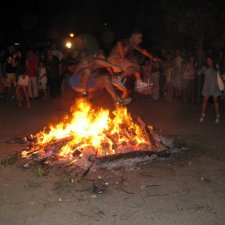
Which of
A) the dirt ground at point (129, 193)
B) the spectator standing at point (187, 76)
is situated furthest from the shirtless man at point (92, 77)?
Result: the spectator standing at point (187, 76)

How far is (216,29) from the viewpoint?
13.9 m

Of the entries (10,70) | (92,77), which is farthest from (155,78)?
(92,77)

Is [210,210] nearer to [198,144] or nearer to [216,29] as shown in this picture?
[198,144]

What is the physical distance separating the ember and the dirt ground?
1.58 ft

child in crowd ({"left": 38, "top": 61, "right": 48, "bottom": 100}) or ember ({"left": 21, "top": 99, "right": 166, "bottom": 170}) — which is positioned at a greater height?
child in crowd ({"left": 38, "top": 61, "right": 48, "bottom": 100})

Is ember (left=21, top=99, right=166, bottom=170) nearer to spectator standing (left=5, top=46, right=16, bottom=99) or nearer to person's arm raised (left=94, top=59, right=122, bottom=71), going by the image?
person's arm raised (left=94, top=59, right=122, bottom=71)

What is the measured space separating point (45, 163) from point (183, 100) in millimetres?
8503

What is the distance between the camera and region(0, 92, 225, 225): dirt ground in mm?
5293

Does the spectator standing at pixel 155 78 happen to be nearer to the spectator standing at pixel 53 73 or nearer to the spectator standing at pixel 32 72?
the spectator standing at pixel 53 73

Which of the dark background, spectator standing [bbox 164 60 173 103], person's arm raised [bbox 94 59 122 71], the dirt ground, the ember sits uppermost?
the dark background

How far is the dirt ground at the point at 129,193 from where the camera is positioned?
529 centimetres

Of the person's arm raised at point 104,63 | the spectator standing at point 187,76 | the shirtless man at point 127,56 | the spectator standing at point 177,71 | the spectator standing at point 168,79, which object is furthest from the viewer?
the spectator standing at point 168,79

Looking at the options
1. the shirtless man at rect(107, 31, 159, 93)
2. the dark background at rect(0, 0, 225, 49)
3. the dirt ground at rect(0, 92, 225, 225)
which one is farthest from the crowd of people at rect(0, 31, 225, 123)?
the dirt ground at rect(0, 92, 225, 225)

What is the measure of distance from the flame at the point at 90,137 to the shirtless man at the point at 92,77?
16.9 inches
